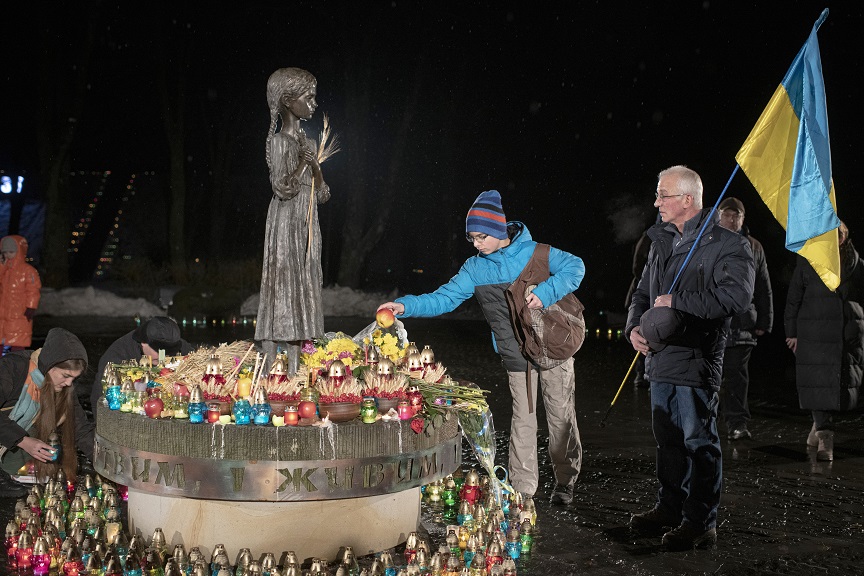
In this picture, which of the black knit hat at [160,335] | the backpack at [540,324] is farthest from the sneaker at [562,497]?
the black knit hat at [160,335]

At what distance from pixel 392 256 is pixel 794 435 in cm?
2697

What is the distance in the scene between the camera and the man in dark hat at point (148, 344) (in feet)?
26.0

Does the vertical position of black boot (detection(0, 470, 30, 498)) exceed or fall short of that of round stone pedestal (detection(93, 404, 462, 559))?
it falls short

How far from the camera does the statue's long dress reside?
6.30 m

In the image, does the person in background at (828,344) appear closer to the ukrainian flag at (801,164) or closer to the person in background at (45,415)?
the ukrainian flag at (801,164)

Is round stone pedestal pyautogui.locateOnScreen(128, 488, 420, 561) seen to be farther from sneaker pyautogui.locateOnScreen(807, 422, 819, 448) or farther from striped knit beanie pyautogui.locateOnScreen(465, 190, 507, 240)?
sneaker pyautogui.locateOnScreen(807, 422, 819, 448)

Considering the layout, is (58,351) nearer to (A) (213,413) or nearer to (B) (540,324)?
(A) (213,413)

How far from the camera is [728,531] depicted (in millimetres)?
6629

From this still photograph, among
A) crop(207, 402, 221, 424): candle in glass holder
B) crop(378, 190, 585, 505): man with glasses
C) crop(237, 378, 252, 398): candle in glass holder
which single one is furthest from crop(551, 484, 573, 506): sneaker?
crop(207, 402, 221, 424): candle in glass holder

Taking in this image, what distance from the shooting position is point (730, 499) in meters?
7.54

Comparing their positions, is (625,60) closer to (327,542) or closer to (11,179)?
(11,179)

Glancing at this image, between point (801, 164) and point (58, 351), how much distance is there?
17.5 ft

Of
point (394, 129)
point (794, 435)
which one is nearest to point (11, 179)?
point (394, 129)

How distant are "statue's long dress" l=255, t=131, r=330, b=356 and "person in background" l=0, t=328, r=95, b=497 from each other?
1703mm
